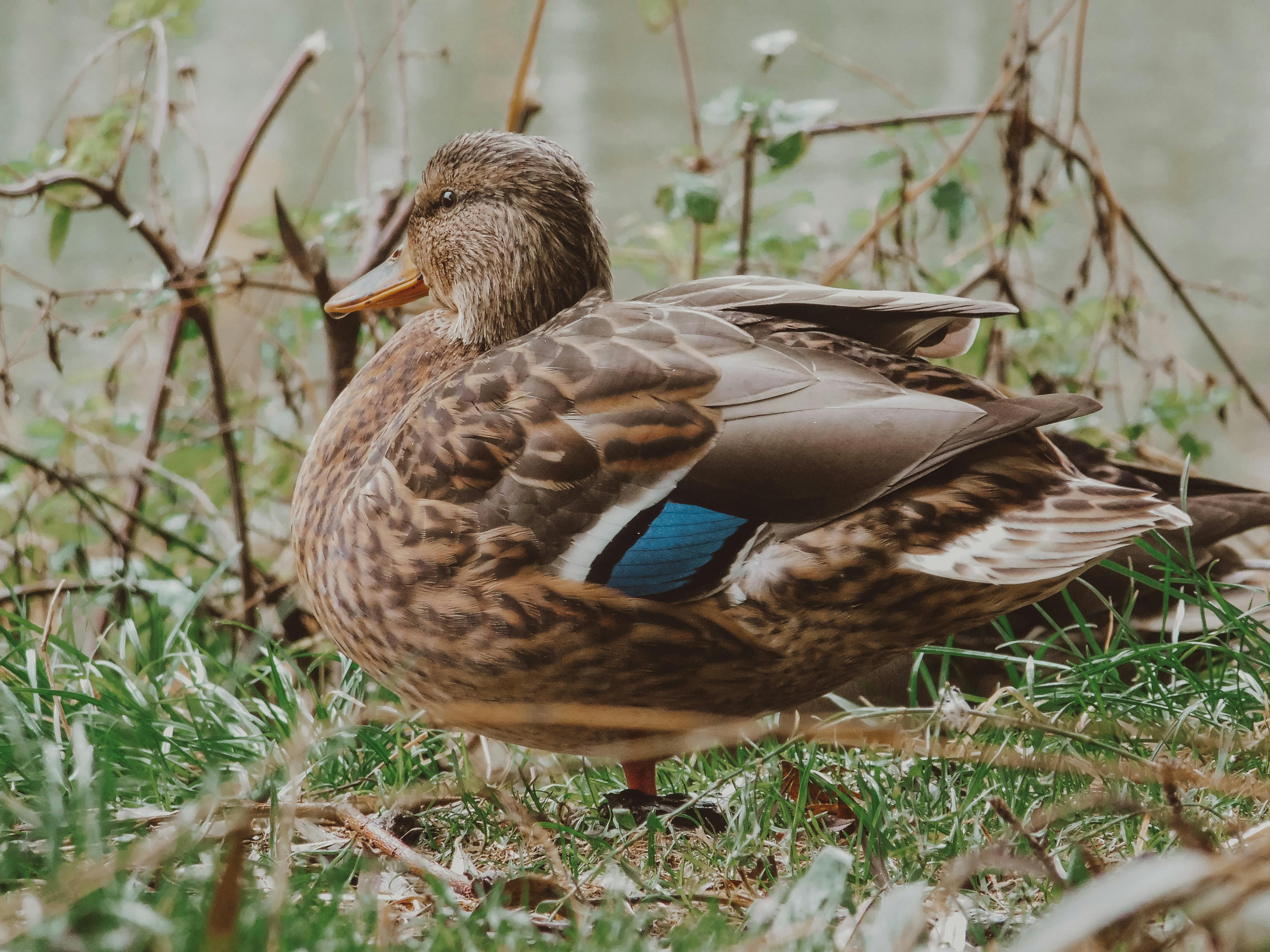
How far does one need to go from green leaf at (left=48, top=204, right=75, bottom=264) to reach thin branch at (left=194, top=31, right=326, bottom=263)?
424 mm

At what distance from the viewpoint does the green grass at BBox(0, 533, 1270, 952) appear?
1.49m

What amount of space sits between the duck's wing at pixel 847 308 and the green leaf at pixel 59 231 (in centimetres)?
170

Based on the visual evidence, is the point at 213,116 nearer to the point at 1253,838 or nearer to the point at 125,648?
the point at 125,648

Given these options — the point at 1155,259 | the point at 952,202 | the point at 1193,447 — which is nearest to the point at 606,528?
the point at 952,202

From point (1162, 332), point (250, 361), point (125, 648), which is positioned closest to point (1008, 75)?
point (1162, 332)

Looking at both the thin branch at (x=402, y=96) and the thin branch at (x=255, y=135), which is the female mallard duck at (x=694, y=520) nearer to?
the thin branch at (x=255, y=135)

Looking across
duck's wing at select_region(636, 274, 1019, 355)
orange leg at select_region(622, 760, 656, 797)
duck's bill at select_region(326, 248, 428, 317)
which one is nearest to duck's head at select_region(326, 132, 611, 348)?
duck's bill at select_region(326, 248, 428, 317)

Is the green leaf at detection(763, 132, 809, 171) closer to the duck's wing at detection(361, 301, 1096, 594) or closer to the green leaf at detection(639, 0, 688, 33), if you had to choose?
the green leaf at detection(639, 0, 688, 33)

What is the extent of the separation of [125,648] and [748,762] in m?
1.57

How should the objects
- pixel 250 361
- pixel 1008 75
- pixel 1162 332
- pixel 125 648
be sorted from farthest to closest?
pixel 250 361 → pixel 1162 332 → pixel 1008 75 → pixel 125 648

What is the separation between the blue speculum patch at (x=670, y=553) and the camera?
195 centimetres

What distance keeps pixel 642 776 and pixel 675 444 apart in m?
0.64

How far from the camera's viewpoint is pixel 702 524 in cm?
196

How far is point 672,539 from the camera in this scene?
1.95 meters
